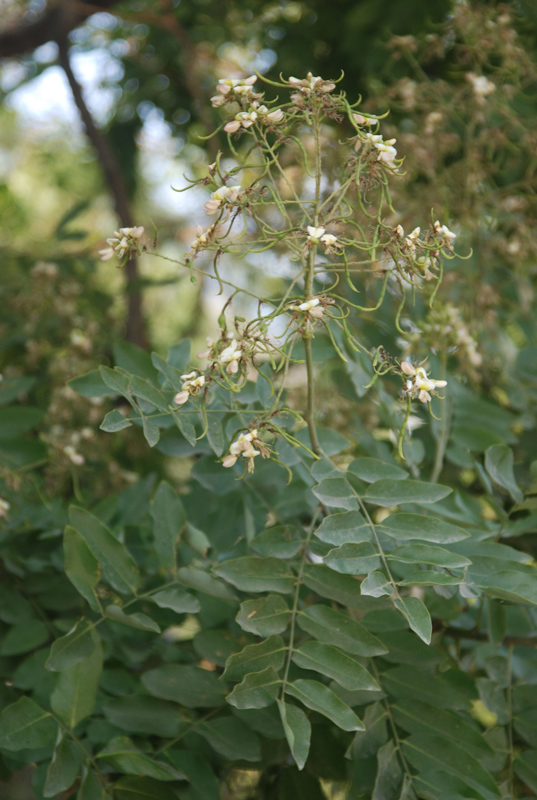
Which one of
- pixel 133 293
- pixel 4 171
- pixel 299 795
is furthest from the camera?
pixel 4 171

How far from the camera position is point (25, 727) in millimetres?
468

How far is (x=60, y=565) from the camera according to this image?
616mm

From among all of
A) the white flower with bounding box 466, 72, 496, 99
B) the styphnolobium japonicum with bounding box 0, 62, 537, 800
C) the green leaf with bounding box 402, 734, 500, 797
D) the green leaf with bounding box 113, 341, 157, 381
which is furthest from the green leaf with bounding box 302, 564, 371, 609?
the white flower with bounding box 466, 72, 496, 99

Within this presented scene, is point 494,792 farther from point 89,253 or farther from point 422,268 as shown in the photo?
point 89,253

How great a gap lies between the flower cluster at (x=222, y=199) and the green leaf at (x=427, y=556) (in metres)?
0.23

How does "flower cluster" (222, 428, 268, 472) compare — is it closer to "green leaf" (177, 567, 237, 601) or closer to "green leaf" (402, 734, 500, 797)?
"green leaf" (177, 567, 237, 601)

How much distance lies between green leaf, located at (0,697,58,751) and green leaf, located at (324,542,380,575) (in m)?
0.22

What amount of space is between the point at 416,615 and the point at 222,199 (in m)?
0.26

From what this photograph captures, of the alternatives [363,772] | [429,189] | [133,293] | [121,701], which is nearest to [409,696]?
[363,772]

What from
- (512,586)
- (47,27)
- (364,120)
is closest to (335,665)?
(512,586)

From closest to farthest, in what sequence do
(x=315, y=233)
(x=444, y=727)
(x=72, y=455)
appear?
(x=315, y=233) < (x=444, y=727) < (x=72, y=455)

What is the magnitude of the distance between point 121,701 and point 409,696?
0.21m

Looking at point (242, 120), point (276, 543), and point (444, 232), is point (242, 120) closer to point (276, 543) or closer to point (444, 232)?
point (444, 232)

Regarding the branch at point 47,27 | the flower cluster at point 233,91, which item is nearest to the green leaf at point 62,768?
the flower cluster at point 233,91
